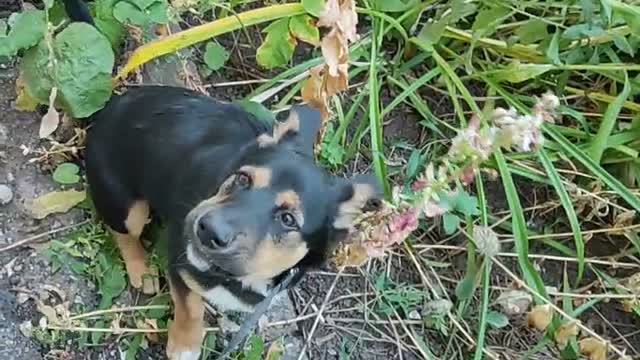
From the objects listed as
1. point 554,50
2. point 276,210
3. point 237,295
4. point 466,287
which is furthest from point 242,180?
point 554,50

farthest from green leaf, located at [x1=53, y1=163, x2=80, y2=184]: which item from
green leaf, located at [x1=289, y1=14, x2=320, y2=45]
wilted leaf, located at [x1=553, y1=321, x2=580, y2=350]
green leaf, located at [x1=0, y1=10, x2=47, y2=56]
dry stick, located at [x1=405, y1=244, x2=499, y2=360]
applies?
wilted leaf, located at [x1=553, y1=321, x2=580, y2=350]

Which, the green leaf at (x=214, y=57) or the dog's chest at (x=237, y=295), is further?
the green leaf at (x=214, y=57)

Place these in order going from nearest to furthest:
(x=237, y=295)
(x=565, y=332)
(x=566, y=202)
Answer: (x=237, y=295)
(x=565, y=332)
(x=566, y=202)

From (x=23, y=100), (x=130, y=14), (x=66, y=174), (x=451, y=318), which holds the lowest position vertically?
(x=451, y=318)

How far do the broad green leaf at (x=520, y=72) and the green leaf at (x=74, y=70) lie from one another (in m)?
1.12

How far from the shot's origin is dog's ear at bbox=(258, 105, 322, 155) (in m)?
2.52

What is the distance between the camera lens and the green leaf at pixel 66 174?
2832 mm

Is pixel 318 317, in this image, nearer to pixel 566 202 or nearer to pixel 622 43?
pixel 566 202

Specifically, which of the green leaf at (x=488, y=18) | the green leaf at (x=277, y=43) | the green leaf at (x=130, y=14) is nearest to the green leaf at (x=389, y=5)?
the green leaf at (x=488, y=18)

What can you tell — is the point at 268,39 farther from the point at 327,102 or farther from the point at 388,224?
the point at 388,224

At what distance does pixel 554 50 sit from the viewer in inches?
118

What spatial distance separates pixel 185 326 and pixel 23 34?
32.5 inches

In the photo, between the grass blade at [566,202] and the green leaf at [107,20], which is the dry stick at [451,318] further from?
the green leaf at [107,20]

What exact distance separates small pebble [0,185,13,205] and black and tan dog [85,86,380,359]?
0.22m
